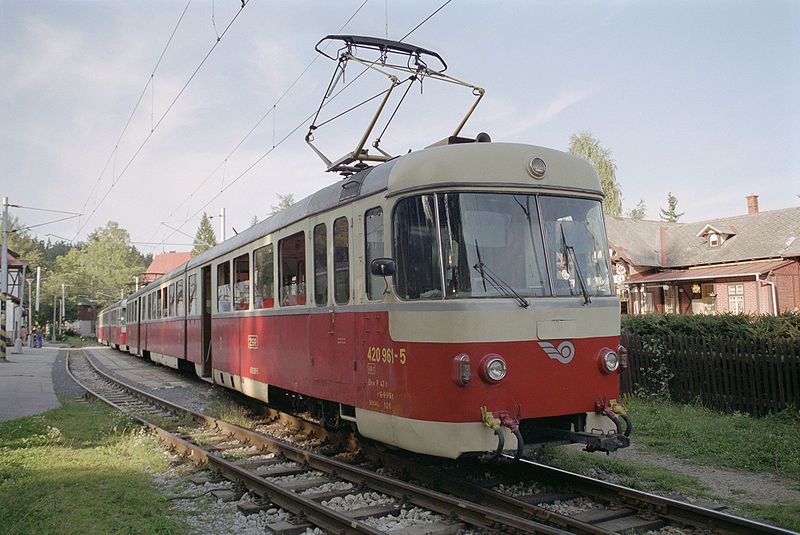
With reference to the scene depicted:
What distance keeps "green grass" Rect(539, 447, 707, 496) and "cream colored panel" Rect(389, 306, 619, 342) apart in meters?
1.69

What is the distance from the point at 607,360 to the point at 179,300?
1322 cm

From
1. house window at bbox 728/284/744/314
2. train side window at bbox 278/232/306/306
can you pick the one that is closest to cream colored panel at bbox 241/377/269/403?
train side window at bbox 278/232/306/306

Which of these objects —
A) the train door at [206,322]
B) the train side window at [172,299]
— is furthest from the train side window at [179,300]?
the train door at [206,322]

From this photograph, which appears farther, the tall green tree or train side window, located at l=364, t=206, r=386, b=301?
the tall green tree

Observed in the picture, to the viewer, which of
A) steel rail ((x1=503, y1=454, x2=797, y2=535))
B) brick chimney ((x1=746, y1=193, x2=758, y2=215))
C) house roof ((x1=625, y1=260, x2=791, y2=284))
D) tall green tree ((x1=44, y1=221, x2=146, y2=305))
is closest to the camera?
steel rail ((x1=503, y1=454, x2=797, y2=535))

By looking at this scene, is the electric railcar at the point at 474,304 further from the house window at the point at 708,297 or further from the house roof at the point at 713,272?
the house window at the point at 708,297

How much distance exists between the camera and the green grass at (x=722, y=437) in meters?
7.44

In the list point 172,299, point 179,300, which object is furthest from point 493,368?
point 172,299

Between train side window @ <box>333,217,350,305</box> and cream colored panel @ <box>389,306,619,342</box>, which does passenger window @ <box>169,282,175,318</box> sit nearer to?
train side window @ <box>333,217,350,305</box>

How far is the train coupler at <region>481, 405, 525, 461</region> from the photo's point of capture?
5598mm

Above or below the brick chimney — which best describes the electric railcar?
below

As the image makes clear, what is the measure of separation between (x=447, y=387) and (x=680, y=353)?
7145 millimetres

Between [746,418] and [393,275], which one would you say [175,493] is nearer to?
[393,275]

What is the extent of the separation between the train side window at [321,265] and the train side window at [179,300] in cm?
950
